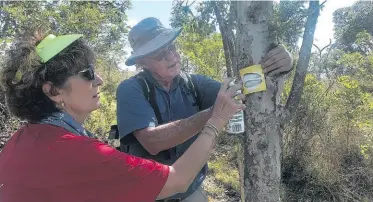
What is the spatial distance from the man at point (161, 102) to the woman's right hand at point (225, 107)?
0.25 m

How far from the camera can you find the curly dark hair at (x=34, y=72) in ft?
4.91

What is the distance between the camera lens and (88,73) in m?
1.59

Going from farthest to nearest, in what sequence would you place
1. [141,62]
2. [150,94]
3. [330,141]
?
[330,141]
[141,62]
[150,94]

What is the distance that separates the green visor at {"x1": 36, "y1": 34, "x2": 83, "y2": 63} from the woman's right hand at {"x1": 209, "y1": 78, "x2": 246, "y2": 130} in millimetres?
717

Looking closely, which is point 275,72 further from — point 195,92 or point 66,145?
point 66,145

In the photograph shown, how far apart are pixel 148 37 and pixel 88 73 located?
2.70 ft

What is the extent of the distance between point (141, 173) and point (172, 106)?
99 centimetres

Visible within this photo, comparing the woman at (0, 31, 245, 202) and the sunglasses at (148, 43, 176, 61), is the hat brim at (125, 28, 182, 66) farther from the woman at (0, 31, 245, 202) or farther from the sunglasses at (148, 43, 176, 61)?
the woman at (0, 31, 245, 202)

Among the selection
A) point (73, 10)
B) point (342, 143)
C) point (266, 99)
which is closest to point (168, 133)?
point (266, 99)

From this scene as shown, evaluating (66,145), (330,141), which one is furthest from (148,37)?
(330,141)

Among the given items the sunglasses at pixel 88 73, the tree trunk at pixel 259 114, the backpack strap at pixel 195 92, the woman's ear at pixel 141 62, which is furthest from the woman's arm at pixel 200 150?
the woman's ear at pixel 141 62

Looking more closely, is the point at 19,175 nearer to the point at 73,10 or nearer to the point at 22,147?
the point at 22,147

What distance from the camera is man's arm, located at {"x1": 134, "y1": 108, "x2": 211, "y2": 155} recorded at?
1986 mm

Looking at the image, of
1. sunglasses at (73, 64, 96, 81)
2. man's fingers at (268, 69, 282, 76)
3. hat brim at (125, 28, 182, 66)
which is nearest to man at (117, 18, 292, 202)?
hat brim at (125, 28, 182, 66)
